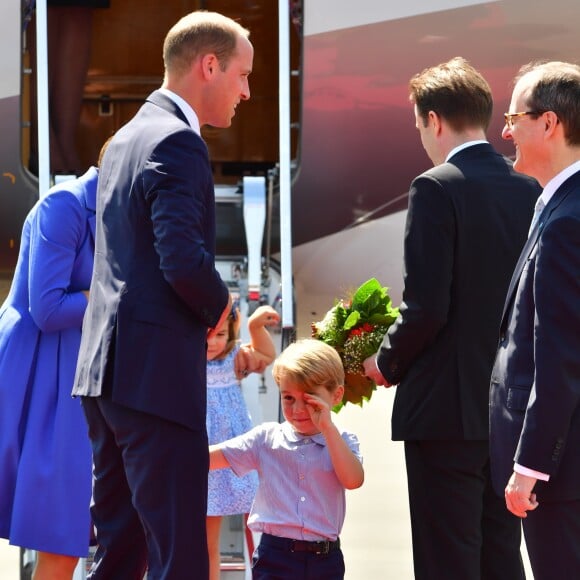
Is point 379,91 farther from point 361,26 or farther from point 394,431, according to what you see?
point 394,431

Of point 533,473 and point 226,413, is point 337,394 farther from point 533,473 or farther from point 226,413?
point 533,473

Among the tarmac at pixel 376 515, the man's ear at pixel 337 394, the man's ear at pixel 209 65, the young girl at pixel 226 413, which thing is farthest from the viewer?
the tarmac at pixel 376 515

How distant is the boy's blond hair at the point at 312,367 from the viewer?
10.5 ft

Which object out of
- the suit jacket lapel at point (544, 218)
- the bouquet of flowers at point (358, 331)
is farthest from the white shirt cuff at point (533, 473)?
the bouquet of flowers at point (358, 331)

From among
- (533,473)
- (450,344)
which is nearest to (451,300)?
(450,344)

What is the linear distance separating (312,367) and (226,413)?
766mm

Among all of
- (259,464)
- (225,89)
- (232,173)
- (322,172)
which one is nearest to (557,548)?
(259,464)

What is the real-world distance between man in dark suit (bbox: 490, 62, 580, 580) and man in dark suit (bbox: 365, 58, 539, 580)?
46 cm

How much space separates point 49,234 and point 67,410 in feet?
1.63

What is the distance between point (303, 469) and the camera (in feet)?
10.6

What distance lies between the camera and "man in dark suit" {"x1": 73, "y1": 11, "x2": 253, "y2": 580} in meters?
2.65

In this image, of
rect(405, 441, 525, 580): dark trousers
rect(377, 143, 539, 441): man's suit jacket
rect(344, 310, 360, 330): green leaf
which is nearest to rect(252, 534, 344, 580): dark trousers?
rect(405, 441, 525, 580): dark trousers

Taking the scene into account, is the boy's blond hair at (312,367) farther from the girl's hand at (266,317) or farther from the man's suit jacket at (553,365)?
the man's suit jacket at (553,365)

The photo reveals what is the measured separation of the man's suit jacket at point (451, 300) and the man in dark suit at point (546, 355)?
1.50 feet
